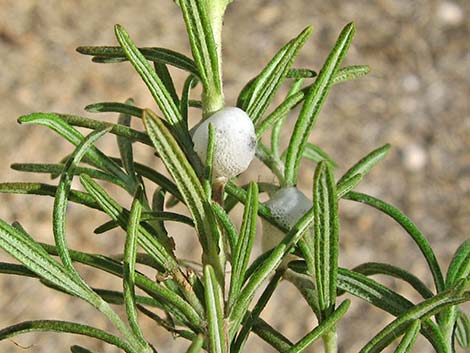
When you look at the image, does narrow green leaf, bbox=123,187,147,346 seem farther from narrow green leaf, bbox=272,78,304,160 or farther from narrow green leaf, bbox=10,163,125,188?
narrow green leaf, bbox=272,78,304,160

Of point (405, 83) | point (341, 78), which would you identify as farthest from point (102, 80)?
point (341, 78)

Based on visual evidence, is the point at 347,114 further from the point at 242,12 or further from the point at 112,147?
the point at 112,147

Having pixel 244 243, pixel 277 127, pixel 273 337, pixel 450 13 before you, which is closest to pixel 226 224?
pixel 244 243

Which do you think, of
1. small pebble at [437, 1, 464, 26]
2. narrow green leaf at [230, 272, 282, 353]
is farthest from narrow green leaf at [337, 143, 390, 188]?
small pebble at [437, 1, 464, 26]

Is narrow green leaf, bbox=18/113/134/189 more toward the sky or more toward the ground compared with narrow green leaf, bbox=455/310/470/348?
more toward the ground

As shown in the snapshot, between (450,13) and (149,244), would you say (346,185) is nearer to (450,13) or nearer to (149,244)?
(149,244)

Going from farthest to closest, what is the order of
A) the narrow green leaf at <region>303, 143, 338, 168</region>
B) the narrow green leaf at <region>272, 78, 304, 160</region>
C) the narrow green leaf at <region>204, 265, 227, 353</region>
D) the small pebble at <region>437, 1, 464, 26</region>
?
the small pebble at <region>437, 1, 464, 26</region> → the narrow green leaf at <region>303, 143, 338, 168</region> → the narrow green leaf at <region>272, 78, 304, 160</region> → the narrow green leaf at <region>204, 265, 227, 353</region>
